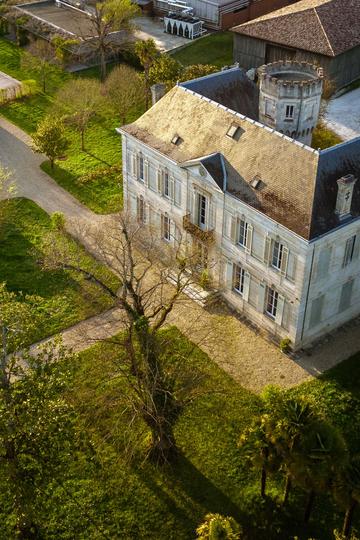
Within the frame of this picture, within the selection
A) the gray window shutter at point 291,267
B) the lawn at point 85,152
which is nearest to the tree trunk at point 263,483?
the gray window shutter at point 291,267

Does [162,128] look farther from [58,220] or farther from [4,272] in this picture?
[4,272]

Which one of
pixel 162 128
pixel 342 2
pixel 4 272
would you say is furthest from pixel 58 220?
pixel 342 2

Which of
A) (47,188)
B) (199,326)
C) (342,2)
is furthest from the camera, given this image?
(342,2)

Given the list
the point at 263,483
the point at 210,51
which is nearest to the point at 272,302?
the point at 263,483

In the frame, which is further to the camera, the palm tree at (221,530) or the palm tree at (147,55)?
the palm tree at (147,55)

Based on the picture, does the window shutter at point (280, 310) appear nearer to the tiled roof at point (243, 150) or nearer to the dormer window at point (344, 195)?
the tiled roof at point (243, 150)

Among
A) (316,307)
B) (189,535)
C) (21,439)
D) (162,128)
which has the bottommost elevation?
(189,535)
